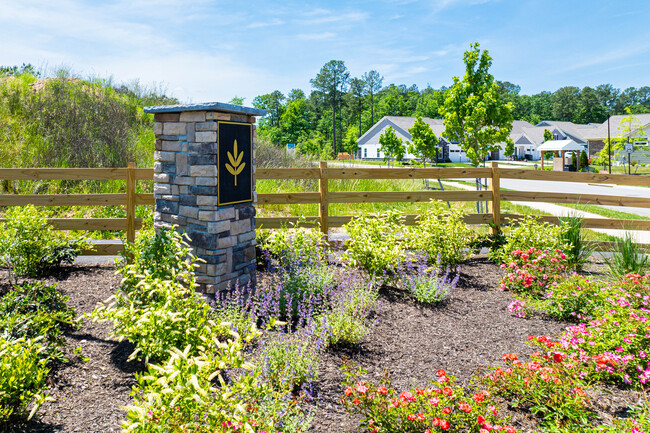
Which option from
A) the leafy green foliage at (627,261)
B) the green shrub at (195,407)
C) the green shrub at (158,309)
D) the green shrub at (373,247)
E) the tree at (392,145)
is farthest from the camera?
the tree at (392,145)

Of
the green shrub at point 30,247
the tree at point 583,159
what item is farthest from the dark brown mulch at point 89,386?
the tree at point 583,159

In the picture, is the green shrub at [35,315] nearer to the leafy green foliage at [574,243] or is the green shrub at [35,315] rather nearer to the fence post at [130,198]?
the fence post at [130,198]

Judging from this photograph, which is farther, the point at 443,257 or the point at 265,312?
the point at 443,257

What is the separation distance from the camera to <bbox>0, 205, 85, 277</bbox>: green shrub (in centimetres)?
581

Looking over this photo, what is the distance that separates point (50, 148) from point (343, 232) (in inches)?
321

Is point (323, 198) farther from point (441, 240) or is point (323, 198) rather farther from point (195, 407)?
point (195, 407)

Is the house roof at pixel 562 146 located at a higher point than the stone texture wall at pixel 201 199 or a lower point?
higher

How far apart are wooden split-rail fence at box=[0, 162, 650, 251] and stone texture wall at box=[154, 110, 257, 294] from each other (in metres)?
1.72

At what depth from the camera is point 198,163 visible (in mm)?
4891

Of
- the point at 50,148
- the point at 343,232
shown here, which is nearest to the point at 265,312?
the point at 343,232

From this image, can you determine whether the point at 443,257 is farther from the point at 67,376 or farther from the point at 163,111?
the point at 67,376

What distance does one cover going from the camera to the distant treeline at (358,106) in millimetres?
60250

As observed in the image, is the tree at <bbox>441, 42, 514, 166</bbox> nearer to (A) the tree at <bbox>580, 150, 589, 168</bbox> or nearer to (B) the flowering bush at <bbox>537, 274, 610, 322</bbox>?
(B) the flowering bush at <bbox>537, 274, 610, 322</bbox>

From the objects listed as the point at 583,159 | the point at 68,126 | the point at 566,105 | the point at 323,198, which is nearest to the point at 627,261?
the point at 323,198
